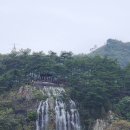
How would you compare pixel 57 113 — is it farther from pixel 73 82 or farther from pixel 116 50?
pixel 116 50

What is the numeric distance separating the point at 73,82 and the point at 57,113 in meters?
3.99

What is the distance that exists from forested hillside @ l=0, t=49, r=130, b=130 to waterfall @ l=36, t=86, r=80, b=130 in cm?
57

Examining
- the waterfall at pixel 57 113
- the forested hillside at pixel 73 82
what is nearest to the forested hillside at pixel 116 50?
the forested hillside at pixel 73 82

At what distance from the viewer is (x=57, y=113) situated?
131 feet

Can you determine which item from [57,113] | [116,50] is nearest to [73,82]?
[57,113]

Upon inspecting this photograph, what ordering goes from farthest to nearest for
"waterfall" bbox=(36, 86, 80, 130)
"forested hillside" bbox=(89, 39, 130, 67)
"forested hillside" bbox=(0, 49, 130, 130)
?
"forested hillside" bbox=(89, 39, 130, 67), "forested hillside" bbox=(0, 49, 130, 130), "waterfall" bbox=(36, 86, 80, 130)

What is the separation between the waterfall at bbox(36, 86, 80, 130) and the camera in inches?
1535

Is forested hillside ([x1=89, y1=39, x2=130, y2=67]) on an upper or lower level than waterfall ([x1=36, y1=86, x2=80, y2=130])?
upper

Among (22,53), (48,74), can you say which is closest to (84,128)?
(48,74)

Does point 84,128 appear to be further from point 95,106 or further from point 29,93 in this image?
point 29,93

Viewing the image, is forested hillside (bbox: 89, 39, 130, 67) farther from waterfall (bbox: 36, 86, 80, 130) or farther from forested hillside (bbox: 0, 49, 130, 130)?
waterfall (bbox: 36, 86, 80, 130)

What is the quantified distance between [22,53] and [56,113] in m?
11.1

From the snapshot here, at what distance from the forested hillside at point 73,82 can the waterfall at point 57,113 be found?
1.88 ft

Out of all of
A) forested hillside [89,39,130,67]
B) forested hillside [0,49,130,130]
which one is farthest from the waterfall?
forested hillside [89,39,130,67]
